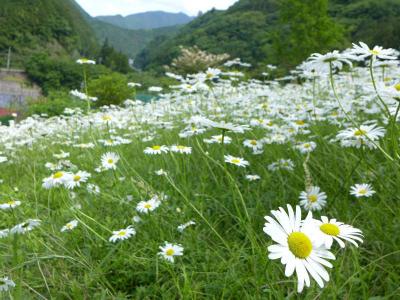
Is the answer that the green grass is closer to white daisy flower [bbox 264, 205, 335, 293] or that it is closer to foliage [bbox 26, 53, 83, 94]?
white daisy flower [bbox 264, 205, 335, 293]

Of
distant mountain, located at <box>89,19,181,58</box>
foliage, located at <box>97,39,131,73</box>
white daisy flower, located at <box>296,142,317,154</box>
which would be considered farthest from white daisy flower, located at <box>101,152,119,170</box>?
distant mountain, located at <box>89,19,181,58</box>

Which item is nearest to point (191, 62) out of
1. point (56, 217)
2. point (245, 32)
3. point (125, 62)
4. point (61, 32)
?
point (245, 32)

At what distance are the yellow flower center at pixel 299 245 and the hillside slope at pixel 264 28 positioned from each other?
15393 millimetres

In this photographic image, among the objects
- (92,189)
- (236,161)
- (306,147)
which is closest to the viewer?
(236,161)

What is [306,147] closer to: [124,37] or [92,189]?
[92,189]

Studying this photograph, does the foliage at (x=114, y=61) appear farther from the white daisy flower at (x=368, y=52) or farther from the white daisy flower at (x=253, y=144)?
the white daisy flower at (x=368, y=52)

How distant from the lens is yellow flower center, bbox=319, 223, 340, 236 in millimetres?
936

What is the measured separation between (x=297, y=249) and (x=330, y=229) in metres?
0.22

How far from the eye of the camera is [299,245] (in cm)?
77

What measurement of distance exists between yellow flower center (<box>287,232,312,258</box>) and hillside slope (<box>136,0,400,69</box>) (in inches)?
606

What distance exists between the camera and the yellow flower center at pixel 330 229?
3.07ft

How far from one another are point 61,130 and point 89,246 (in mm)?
4257

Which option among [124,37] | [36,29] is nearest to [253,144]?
[36,29]

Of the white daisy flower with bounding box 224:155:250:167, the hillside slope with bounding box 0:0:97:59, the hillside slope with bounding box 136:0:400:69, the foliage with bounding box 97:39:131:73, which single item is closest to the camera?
the white daisy flower with bounding box 224:155:250:167
